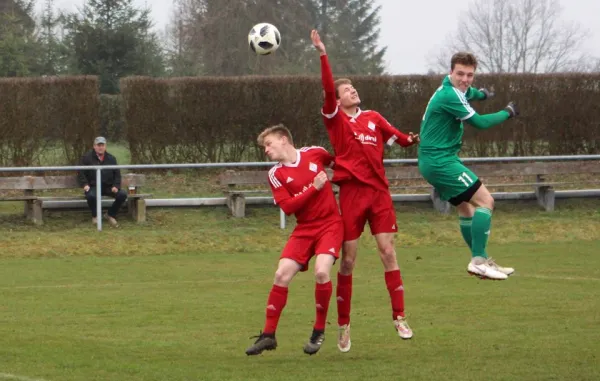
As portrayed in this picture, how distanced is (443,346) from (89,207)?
12.2m

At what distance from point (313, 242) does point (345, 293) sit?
2.49 feet

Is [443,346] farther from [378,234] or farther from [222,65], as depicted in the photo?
[222,65]

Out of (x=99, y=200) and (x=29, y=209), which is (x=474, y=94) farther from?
(x=29, y=209)

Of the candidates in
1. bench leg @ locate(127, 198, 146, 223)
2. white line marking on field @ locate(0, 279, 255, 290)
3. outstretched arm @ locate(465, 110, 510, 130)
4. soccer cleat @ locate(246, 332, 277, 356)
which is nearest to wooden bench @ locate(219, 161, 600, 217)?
bench leg @ locate(127, 198, 146, 223)

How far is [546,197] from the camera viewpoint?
23.2 meters

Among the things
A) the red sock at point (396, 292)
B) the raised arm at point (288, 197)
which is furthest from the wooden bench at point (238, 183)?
the raised arm at point (288, 197)

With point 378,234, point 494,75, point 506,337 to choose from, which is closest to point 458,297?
point 506,337

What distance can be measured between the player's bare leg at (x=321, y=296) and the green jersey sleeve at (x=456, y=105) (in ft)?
6.10

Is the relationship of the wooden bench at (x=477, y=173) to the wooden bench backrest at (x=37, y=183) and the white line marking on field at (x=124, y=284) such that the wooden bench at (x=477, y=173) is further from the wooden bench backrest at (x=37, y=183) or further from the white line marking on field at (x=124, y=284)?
the white line marking on field at (x=124, y=284)

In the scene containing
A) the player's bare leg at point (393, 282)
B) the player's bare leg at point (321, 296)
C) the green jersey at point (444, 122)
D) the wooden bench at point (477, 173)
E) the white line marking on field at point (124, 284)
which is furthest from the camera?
the wooden bench at point (477, 173)

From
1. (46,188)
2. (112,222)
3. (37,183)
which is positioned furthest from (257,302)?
→ (37,183)

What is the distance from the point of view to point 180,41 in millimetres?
→ 52219

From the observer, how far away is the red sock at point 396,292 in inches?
389

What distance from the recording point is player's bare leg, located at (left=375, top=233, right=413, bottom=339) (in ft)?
32.0
